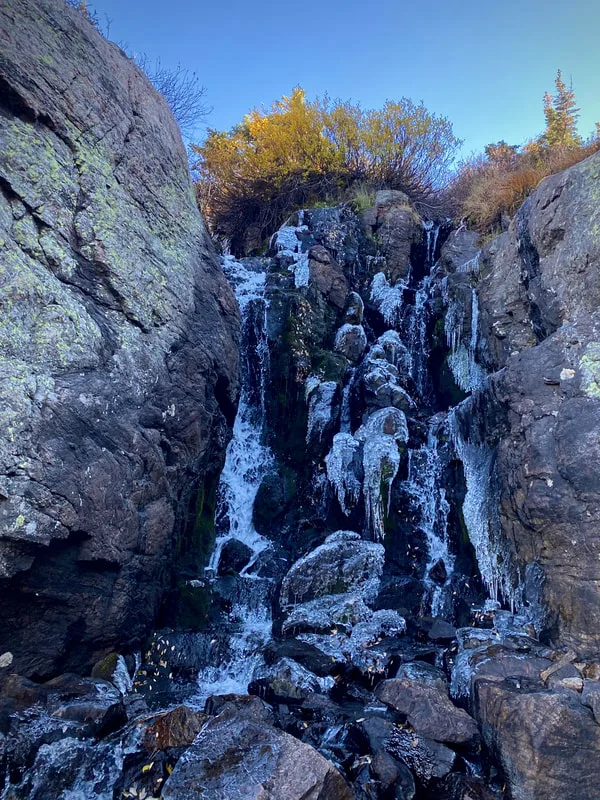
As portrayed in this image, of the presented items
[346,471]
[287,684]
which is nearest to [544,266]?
[346,471]

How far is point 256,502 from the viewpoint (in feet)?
36.6

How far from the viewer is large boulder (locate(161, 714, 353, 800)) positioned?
4.44m

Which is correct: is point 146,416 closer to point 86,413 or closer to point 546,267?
point 86,413

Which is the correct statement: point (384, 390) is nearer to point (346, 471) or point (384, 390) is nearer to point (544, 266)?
point (346, 471)

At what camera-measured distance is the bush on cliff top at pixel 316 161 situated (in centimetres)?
1920

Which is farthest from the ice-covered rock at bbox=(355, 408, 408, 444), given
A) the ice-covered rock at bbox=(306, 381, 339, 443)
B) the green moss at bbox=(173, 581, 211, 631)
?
the green moss at bbox=(173, 581, 211, 631)

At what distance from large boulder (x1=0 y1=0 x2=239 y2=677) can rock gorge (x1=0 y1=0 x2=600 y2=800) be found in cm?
4

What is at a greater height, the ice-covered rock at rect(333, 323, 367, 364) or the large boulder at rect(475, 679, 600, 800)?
the ice-covered rock at rect(333, 323, 367, 364)

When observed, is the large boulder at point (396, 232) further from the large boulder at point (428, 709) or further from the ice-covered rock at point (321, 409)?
the large boulder at point (428, 709)

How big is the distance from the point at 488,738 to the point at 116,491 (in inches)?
198

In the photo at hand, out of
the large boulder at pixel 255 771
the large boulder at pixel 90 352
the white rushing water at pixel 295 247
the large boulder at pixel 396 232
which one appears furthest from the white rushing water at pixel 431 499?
the large boulder at pixel 396 232

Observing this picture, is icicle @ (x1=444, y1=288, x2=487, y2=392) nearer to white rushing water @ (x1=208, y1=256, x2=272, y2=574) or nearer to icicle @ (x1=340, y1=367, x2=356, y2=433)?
icicle @ (x1=340, y1=367, x2=356, y2=433)

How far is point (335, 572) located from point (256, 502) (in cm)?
259

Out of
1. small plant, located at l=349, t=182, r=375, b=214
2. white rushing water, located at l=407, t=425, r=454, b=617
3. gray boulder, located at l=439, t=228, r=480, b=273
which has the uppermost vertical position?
small plant, located at l=349, t=182, r=375, b=214
